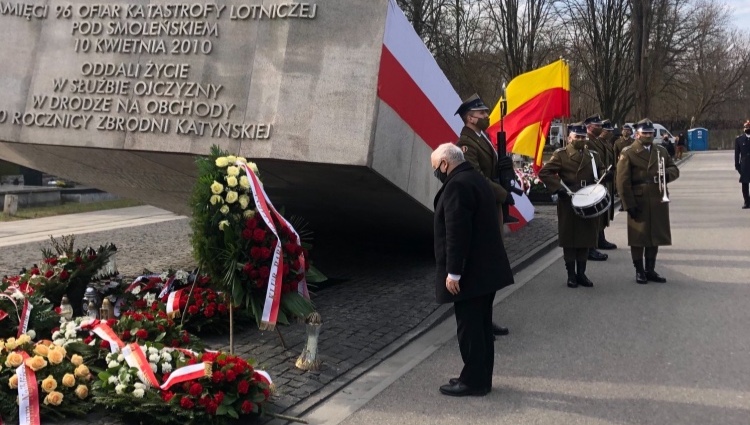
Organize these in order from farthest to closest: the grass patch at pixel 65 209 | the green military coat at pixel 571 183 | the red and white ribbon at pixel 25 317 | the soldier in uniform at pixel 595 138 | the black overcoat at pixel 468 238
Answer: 1. the grass patch at pixel 65 209
2. the soldier in uniform at pixel 595 138
3. the green military coat at pixel 571 183
4. the red and white ribbon at pixel 25 317
5. the black overcoat at pixel 468 238

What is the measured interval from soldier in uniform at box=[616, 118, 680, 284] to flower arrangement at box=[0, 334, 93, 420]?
255 inches

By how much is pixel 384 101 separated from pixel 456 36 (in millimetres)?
23249

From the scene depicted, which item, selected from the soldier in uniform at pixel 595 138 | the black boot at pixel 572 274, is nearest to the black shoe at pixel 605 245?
the soldier in uniform at pixel 595 138

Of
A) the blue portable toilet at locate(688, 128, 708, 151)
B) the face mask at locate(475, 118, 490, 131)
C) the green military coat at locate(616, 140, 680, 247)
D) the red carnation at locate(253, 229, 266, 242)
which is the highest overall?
the blue portable toilet at locate(688, 128, 708, 151)

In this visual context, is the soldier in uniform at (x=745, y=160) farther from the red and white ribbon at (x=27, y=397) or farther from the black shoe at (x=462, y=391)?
the red and white ribbon at (x=27, y=397)

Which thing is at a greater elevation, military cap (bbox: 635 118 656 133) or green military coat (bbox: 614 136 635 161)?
green military coat (bbox: 614 136 635 161)

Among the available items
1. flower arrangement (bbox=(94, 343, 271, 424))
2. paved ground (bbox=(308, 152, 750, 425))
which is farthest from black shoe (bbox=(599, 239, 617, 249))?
flower arrangement (bbox=(94, 343, 271, 424))

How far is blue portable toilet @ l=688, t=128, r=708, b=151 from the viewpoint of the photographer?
60219 millimetres

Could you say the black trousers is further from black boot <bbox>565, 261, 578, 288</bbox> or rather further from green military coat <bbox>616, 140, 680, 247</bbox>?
green military coat <bbox>616, 140, 680, 247</bbox>

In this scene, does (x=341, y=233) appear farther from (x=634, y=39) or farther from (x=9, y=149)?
(x=634, y=39)

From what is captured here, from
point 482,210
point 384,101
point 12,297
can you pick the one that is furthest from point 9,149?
point 482,210

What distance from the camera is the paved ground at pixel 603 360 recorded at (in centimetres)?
481

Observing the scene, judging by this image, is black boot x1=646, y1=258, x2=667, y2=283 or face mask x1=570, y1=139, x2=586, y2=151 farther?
face mask x1=570, y1=139, x2=586, y2=151

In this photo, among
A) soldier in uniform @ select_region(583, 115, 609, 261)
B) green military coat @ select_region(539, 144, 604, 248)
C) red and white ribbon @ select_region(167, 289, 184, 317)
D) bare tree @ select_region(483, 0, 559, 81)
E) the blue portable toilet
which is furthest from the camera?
the blue portable toilet
